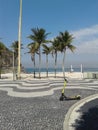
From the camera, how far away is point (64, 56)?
5731 cm

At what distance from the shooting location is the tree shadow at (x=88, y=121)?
34.9ft

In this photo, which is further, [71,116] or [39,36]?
[39,36]

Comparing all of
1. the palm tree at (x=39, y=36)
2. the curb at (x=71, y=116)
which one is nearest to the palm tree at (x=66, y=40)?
the palm tree at (x=39, y=36)

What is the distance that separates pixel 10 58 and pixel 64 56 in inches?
2949

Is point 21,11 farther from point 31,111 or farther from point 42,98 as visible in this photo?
point 31,111

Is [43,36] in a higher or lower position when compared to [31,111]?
higher

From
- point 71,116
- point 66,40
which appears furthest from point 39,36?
point 71,116

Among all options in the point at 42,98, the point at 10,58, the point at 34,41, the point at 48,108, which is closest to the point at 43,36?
the point at 34,41

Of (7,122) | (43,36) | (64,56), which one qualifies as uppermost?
(43,36)

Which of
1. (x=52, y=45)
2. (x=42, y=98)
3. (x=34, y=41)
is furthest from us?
(x=52, y=45)

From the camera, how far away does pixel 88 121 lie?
456 inches

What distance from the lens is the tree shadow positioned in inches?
419

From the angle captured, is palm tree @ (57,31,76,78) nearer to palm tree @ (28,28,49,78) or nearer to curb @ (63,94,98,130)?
palm tree @ (28,28,49,78)

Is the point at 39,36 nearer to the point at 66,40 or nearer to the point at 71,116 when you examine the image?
the point at 66,40
